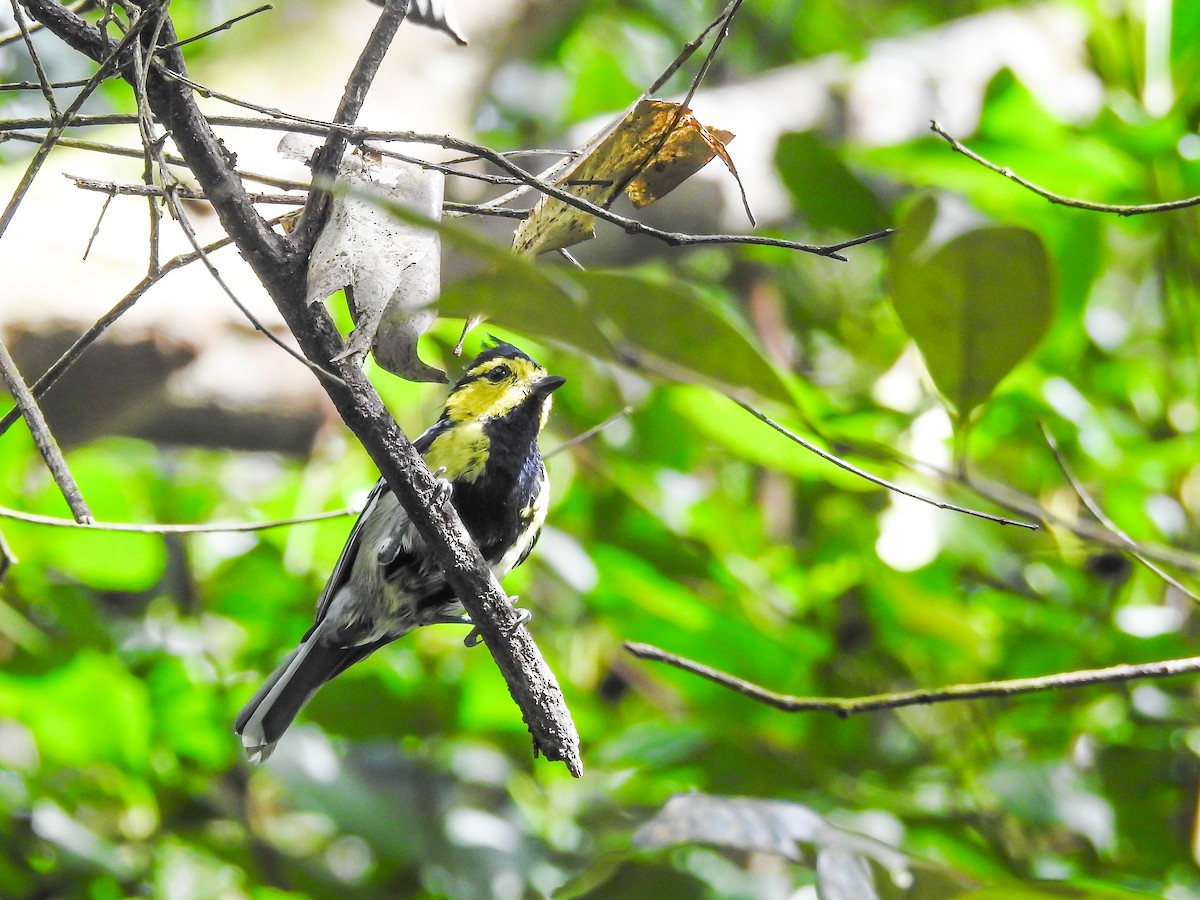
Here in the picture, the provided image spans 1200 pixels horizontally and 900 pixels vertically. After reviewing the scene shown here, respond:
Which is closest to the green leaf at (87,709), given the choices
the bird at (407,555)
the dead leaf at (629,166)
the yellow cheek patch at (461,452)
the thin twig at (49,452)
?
the bird at (407,555)

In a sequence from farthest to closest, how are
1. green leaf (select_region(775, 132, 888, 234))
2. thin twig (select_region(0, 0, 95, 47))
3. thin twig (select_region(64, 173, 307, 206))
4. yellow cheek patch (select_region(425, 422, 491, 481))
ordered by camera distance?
green leaf (select_region(775, 132, 888, 234)) → yellow cheek patch (select_region(425, 422, 491, 481)) → thin twig (select_region(0, 0, 95, 47)) → thin twig (select_region(64, 173, 307, 206))

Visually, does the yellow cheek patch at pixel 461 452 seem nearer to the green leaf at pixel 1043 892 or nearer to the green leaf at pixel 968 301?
the green leaf at pixel 968 301

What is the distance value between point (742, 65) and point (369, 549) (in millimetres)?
3428

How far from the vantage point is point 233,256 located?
2471 mm

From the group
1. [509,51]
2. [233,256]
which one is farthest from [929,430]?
[509,51]

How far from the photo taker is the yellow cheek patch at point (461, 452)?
162 centimetres

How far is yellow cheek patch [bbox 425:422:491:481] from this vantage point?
5.33ft

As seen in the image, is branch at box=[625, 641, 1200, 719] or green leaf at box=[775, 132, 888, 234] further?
green leaf at box=[775, 132, 888, 234]

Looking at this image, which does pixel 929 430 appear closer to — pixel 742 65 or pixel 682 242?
pixel 682 242

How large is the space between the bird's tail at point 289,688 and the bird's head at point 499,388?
42 cm

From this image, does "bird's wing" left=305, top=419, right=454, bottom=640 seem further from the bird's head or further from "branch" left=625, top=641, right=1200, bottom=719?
"branch" left=625, top=641, right=1200, bottom=719

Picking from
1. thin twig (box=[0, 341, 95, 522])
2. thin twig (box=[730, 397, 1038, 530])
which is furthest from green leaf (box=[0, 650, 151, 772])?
thin twig (box=[730, 397, 1038, 530])

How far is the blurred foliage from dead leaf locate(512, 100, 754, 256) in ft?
2.28

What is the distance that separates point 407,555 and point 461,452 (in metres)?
0.17
